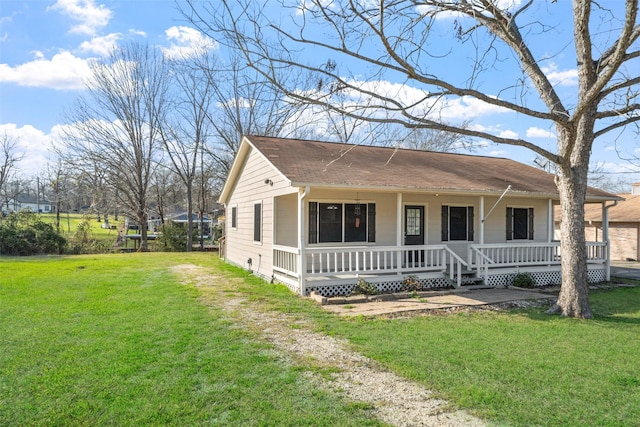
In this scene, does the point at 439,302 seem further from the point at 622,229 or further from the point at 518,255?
the point at 622,229

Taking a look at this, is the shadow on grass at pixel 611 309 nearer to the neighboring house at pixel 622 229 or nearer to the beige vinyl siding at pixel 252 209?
the beige vinyl siding at pixel 252 209

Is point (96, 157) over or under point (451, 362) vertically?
over

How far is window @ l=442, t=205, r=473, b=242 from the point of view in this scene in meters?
12.0

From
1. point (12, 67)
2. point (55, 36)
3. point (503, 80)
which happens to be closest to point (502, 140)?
point (503, 80)

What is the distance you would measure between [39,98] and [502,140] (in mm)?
19113

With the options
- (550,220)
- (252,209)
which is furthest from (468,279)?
(252,209)

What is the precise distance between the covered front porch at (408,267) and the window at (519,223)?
0.77m

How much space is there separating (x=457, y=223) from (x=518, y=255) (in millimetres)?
1876

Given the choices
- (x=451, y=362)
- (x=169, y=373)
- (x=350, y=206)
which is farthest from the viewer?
(x=350, y=206)

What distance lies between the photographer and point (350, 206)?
10820 millimetres

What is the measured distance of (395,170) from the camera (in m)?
11.4

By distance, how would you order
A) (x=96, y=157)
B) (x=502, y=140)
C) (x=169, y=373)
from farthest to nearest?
(x=96, y=157), (x=502, y=140), (x=169, y=373)

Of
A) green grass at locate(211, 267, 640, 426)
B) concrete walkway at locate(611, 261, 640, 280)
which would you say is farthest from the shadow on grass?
concrete walkway at locate(611, 261, 640, 280)

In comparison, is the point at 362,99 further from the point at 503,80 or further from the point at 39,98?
the point at 39,98
